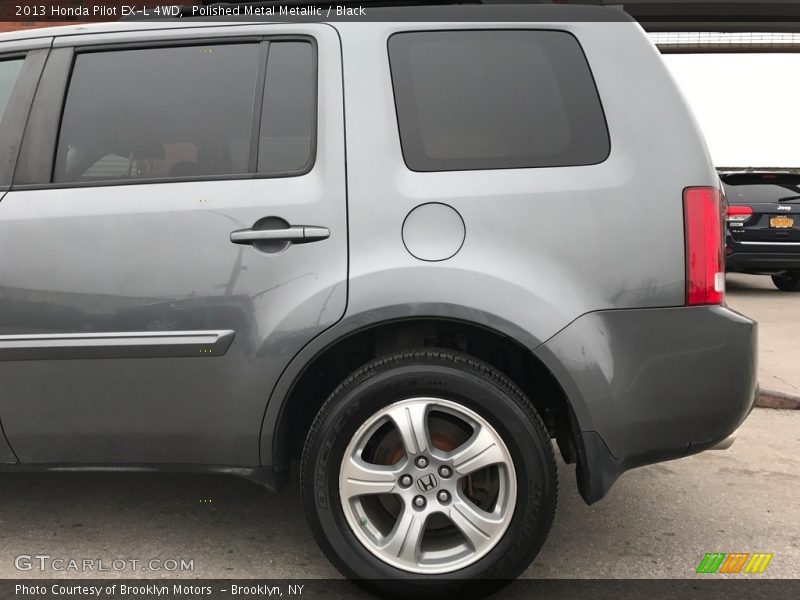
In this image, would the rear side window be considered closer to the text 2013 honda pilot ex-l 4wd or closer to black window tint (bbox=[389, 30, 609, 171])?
the text 2013 honda pilot ex-l 4wd

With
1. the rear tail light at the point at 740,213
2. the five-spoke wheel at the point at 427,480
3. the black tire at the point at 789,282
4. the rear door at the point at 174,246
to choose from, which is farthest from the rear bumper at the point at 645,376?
the black tire at the point at 789,282

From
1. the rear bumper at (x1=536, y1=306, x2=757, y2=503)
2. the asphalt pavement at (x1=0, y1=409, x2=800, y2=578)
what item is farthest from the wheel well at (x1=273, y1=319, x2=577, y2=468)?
the asphalt pavement at (x1=0, y1=409, x2=800, y2=578)

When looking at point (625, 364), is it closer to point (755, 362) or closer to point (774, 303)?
point (755, 362)

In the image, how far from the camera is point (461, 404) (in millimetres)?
2236

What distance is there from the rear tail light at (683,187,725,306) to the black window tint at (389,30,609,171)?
294 millimetres

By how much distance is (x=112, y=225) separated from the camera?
7.70 ft

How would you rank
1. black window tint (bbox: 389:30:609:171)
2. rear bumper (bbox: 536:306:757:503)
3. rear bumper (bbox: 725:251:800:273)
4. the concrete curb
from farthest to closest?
rear bumper (bbox: 725:251:800:273) < the concrete curb < black window tint (bbox: 389:30:609:171) < rear bumper (bbox: 536:306:757:503)

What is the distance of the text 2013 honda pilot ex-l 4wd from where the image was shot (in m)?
2.22

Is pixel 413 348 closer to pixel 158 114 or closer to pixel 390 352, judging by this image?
pixel 390 352

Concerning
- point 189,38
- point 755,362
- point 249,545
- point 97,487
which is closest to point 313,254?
point 189,38

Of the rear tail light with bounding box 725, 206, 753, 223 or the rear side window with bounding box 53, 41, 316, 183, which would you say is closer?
the rear side window with bounding box 53, 41, 316, 183

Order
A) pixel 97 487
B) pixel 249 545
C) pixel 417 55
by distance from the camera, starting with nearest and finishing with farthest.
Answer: pixel 417 55 < pixel 249 545 < pixel 97 487

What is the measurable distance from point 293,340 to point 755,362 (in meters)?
1.41

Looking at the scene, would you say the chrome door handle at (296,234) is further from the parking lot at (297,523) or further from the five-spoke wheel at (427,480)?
the parking lot at (297,523)
